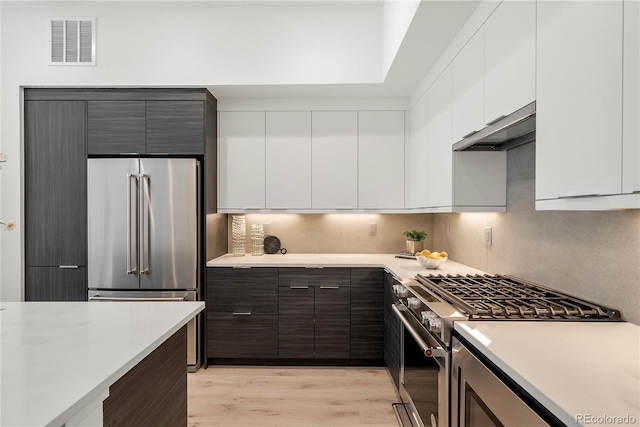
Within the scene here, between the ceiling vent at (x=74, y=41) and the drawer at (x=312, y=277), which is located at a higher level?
the ceiling vent at (x=74, y=41)

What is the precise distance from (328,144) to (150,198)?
165 cm

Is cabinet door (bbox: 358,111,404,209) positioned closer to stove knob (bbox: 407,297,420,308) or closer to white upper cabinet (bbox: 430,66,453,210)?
white upper cabinet (bbox: 430,66,453,210)

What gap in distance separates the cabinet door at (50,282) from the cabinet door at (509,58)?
344 cm

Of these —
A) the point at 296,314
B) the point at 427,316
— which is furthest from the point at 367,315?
the point at 427,316

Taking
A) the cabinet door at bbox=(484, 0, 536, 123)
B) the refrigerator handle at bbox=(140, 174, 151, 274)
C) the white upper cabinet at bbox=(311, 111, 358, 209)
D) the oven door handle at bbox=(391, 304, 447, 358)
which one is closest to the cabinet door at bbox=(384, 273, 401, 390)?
the oven door handle at bbox=(391, 304, 447, 358)

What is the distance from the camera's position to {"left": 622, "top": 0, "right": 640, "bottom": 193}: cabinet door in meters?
0.99

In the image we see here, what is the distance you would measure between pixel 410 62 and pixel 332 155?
118cm

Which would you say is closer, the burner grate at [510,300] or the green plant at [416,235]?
the burner grate at [510,300]

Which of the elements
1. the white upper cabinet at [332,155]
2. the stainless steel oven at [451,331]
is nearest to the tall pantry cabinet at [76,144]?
the white upper cabinet at [332,155]

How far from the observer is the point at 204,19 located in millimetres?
3291

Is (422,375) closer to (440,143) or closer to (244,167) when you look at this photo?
(440,143)
